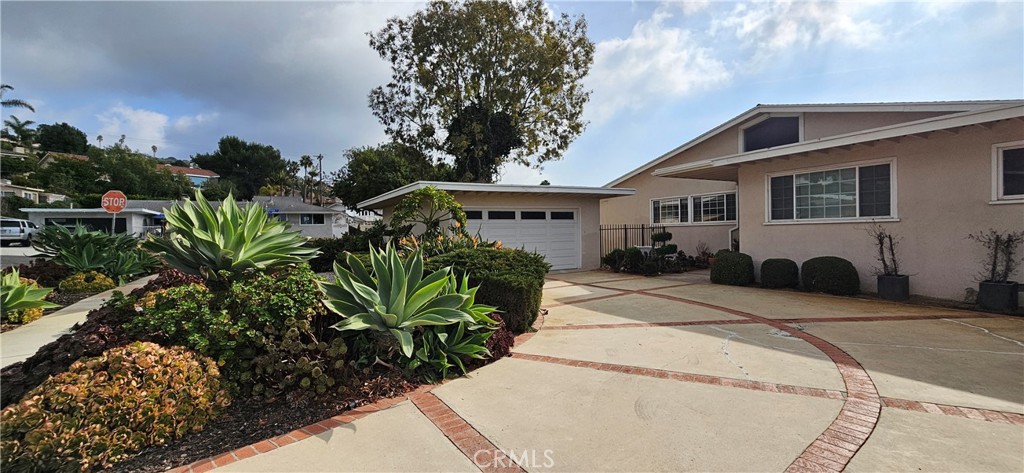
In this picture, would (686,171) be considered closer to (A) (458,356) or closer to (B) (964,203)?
(B) (964,203)

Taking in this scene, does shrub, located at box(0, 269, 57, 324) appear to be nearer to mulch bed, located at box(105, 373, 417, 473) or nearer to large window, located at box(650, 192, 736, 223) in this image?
mulch bed, located at box(105, 373, 417, 473)

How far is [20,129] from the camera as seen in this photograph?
151 feet

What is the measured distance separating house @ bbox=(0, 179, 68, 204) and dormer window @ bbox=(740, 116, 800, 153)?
5363 cm

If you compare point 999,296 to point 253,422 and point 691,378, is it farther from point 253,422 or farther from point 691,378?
point 253,422

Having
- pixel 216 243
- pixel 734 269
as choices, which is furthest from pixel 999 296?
pixel 216 243

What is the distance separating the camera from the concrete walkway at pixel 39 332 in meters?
4.38

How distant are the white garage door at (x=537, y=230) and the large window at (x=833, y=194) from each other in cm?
599

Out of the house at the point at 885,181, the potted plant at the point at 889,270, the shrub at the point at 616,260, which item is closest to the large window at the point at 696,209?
the house at the point at 885,181

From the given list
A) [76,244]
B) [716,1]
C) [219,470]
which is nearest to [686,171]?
[716,1]

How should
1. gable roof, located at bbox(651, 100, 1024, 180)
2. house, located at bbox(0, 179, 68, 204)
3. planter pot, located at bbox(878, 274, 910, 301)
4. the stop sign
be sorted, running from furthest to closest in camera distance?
1. house, located at bbox(0, 179, 68, 204)
2. the stop sign
3. planter pot, located at bbox(878, 274, 910, 301)
4. gable roof, located at bbox(651, 100, 1024, 180)

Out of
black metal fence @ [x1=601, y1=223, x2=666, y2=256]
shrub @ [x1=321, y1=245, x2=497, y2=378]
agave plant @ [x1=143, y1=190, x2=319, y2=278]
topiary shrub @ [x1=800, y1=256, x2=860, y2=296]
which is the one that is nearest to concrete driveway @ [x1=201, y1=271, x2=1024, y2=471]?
shrub @ [x1=321, y1=245, x2=497, y2=378]

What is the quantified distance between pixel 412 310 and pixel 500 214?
950 cm

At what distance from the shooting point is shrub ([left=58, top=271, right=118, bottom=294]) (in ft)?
26.7

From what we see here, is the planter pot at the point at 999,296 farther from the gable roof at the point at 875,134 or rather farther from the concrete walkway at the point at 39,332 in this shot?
the concrete walkway at the point at 39,332
